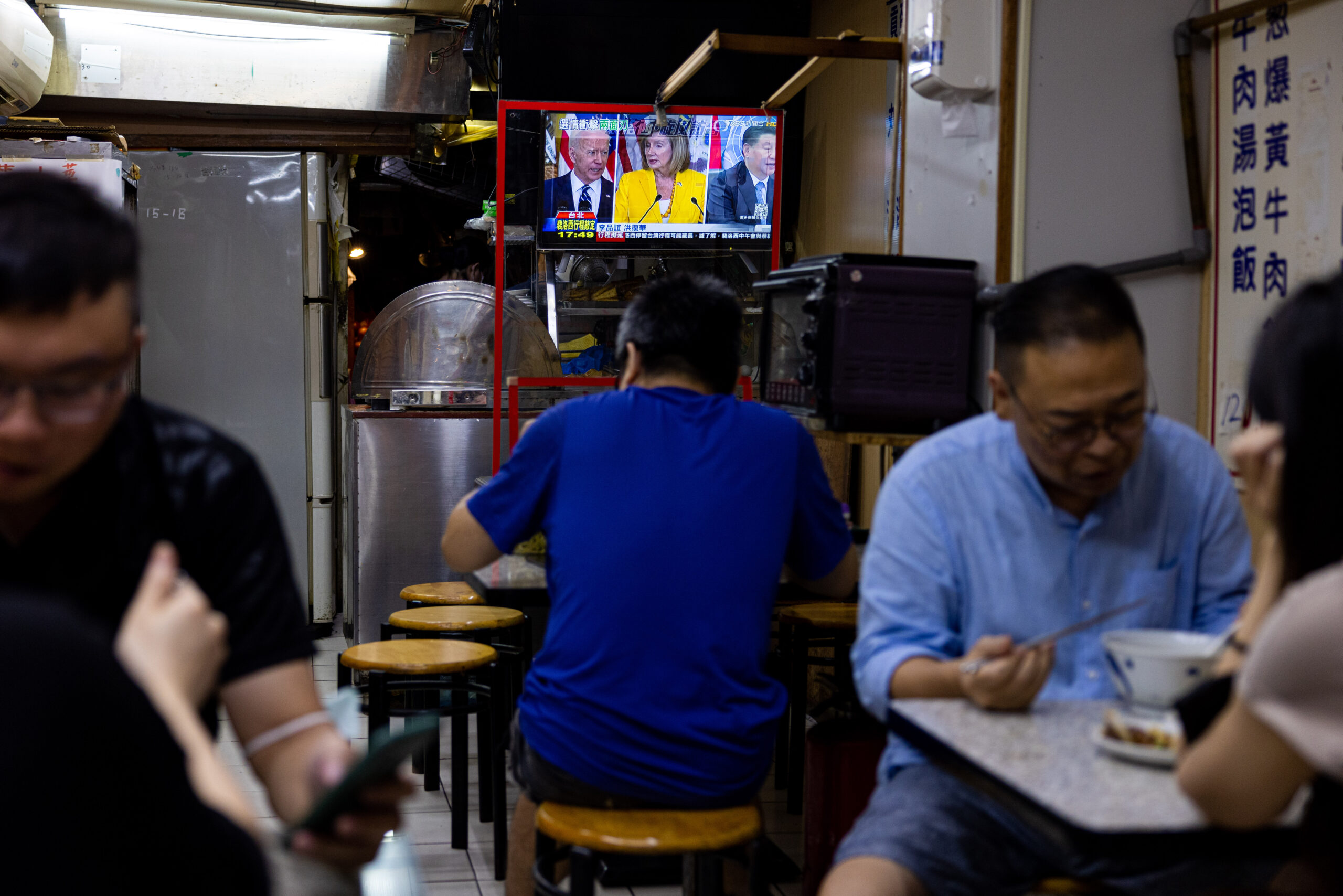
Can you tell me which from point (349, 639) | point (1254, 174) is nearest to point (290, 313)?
point (349, 639)

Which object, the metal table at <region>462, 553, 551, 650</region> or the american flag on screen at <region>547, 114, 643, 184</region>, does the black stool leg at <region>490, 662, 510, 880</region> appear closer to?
the metal table at <region>462, 553, 551, 650</region>

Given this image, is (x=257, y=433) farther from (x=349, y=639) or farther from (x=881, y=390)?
(x=881, y=390)

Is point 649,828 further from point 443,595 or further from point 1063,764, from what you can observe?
point 443,595

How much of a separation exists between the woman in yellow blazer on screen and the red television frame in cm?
13

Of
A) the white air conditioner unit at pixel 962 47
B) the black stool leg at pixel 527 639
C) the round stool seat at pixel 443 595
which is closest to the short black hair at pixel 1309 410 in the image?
the white air conditioner unit at pixel 962 47

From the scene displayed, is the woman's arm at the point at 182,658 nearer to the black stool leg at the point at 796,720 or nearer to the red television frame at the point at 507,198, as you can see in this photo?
the black stool leg at the point at 796,720

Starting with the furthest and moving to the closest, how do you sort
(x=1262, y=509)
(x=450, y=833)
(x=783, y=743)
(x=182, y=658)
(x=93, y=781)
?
(x=783, y=743) < (x=450, y=833) < (x=1262, y=509) < (x=182, y=658) < (x=93, y=781)

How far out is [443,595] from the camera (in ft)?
15.1

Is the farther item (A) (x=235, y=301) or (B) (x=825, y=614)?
(A) (x=235, y=301)

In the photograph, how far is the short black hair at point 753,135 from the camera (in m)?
5.65

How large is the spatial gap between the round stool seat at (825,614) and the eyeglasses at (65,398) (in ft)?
8.55

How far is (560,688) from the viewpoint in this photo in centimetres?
242

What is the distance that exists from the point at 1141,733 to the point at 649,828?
1.04 m

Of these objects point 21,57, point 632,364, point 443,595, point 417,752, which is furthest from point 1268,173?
point 21,57
